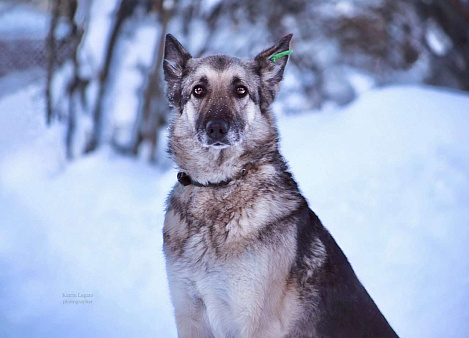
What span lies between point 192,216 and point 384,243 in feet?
10.1

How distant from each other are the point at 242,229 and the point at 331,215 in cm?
302

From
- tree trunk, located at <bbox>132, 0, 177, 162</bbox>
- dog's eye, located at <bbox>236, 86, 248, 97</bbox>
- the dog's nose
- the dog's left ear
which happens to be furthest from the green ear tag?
tree trunk, located at <bbox>132, 0, 177, 162</bbox>

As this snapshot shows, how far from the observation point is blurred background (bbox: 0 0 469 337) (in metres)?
5.11

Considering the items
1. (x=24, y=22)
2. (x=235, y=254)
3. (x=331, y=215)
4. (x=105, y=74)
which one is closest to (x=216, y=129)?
(x=235, y=254)

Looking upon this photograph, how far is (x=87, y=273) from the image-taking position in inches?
211

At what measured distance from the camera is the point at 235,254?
283 cm

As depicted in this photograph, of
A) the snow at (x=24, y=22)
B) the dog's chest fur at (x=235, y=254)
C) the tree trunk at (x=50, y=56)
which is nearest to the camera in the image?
the dog's chest fur at (x=235, y=254)

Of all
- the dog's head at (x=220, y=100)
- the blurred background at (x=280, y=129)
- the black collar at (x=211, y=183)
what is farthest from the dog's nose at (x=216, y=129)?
the blurred background at (x=280, y=129)

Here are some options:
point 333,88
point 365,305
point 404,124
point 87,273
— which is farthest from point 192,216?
point 333,88

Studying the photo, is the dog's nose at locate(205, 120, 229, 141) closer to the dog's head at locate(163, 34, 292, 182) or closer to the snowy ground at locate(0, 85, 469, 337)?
the dog's head at locate(163, 34, 292, 182)

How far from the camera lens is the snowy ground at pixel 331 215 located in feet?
16.0

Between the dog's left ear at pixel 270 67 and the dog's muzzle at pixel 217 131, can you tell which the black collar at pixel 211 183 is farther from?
the dog's left ear at pixel 270 67

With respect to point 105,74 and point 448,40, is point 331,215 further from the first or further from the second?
point 448,40

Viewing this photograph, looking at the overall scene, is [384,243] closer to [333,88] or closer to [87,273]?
[87,273]
